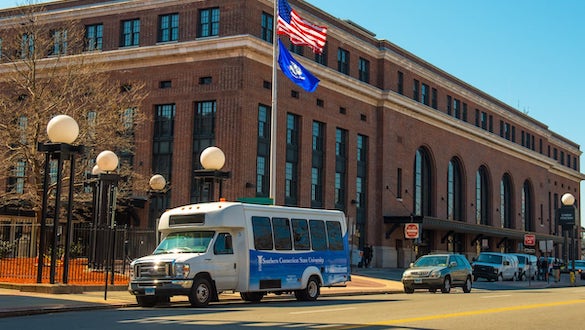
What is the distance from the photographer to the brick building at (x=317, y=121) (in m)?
45.2

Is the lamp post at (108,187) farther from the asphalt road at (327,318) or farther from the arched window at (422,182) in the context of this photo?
the arched window at (422,182)

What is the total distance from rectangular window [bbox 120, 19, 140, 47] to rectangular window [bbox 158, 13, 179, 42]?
1.61m

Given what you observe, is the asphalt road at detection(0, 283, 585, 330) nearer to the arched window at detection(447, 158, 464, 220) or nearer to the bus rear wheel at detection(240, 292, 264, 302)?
the bus rear wheel at detection(240, 292, 264, 302)

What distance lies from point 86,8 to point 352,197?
22.2 metres

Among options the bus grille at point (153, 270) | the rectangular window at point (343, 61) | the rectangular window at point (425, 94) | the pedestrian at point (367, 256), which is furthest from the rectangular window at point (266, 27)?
the bus grille at point (153, 270)

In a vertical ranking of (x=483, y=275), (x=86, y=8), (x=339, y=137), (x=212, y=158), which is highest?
(x=86, y=8)

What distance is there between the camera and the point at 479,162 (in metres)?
74.3

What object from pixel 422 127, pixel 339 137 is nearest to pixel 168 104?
pixel 339 137

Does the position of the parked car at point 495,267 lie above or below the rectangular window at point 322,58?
below

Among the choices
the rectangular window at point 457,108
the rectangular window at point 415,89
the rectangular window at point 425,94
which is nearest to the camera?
the rectangular window at point 415,89

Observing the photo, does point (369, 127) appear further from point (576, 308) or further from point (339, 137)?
point (576, 308)

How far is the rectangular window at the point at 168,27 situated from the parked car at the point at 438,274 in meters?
23.8

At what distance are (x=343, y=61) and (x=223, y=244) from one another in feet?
117

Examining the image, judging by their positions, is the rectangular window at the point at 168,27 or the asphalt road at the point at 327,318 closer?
the asphalt road at the point at 327,318
